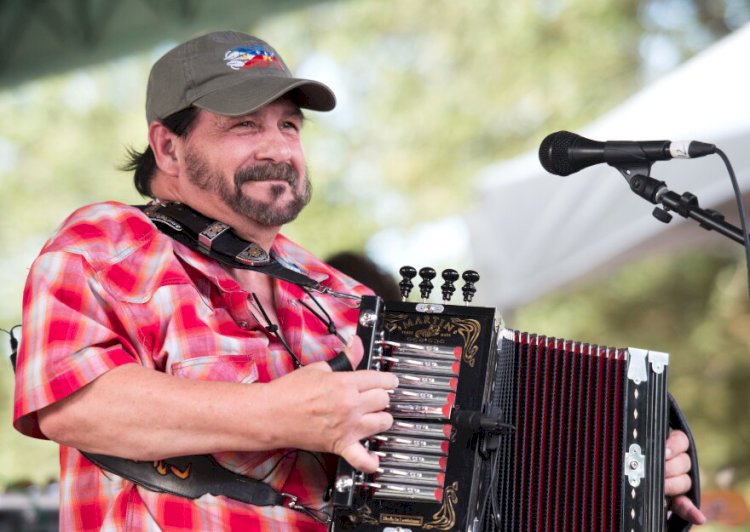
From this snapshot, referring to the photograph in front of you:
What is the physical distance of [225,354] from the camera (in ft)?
7.05

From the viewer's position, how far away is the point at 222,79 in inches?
95.4

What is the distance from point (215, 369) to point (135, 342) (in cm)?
17

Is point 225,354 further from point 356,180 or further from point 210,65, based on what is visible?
point 356,180

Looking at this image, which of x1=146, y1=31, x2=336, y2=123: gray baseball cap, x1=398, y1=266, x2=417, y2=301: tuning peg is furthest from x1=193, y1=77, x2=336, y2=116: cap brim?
x1=398, y1=266, x2=417, y2=301: tuning peg

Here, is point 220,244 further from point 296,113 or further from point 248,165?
point 296,113

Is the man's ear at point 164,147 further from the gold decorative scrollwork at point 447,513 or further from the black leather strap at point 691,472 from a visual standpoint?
the black leather strap at point 691,472

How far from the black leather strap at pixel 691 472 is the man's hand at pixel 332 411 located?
82 cm

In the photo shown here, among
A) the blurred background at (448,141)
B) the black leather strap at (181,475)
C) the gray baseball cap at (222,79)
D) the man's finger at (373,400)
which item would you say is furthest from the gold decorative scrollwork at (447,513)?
the blurred background at (448,141)

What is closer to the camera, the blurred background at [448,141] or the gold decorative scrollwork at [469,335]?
the gold decorative scrollwork at [469,335]

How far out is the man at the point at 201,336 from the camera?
6.45 ft

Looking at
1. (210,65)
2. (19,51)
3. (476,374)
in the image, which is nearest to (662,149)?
(476,374)

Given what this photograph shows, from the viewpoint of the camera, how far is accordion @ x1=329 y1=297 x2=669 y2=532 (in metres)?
2.09

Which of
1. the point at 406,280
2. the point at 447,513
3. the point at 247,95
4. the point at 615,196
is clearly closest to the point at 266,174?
the point at 247,95

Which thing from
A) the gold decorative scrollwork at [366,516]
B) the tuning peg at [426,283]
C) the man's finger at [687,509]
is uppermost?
the tuning peg at [426,283]
